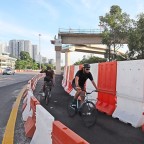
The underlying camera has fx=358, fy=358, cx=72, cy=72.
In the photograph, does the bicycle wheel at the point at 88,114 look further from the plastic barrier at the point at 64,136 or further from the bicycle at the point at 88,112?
the plastic barrier at the point at 64,136

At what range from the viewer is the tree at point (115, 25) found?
51469 millimetres

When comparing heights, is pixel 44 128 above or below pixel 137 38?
below

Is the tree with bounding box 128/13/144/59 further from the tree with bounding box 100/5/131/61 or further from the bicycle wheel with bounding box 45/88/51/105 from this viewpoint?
the bicycle wheel with bounding box 45/88/51/105

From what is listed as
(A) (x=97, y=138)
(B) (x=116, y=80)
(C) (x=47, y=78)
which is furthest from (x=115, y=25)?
(A) (x=97, y=138)

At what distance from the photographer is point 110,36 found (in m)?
52.5

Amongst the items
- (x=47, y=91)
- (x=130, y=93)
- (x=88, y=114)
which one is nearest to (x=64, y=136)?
(x=88, y=114)

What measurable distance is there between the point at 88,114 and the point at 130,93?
137 cm

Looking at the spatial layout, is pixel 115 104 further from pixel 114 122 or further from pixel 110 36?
pixel 110 36

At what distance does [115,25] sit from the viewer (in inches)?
2032

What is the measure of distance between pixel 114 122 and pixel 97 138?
7.39 ft

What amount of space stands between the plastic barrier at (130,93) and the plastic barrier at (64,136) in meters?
Answer: 4.67

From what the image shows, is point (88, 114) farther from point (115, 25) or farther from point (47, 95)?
point (115, 25)

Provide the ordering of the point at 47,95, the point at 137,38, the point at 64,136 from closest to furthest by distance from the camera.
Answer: the point at 64,136 < the point at 47,95 < the point at 137,38

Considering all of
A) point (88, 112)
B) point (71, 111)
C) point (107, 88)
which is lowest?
point (71, 111)
